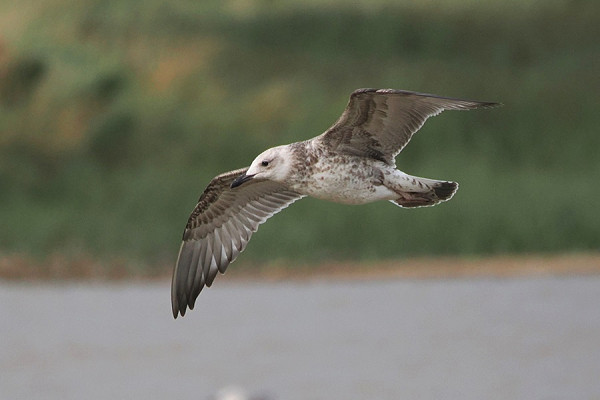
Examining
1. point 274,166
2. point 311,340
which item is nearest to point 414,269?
point 311,340

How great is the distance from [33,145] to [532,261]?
13.2 metres

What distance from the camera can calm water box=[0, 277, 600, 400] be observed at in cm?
1612

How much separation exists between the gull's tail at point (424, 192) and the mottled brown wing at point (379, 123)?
0.78 ft

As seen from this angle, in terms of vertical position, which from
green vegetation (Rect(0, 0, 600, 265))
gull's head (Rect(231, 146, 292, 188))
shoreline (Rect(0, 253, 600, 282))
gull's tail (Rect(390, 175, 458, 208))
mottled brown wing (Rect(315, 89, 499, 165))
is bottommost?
gull's tail (Rect(390, 175, 458, 208))

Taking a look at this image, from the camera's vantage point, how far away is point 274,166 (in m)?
7.68

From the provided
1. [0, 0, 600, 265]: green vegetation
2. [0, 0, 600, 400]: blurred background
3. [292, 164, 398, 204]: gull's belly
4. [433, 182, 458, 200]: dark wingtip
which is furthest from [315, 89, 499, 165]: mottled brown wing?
[0, 0, 600, 265]: green vegetation

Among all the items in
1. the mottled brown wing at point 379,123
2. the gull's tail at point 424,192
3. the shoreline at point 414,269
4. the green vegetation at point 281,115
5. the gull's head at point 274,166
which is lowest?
the gull's tail at point 424,192

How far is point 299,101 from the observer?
94.7 feet

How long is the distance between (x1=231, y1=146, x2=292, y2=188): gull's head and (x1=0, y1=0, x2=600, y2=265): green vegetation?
13187mm

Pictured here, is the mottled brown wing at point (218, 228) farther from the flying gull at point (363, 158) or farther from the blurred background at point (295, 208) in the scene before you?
the blurred background at point (295, 208)

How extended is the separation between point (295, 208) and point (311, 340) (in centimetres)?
428

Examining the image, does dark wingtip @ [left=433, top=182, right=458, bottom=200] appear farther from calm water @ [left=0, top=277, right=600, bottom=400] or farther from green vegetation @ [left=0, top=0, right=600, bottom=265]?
green vegetation @ [left=0, top=0, right=600, bottom=265]

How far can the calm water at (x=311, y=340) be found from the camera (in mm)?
16125

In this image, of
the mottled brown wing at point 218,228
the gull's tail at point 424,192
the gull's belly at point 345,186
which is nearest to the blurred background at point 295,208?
the mottled brown wing at point 218,228
